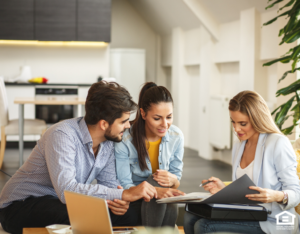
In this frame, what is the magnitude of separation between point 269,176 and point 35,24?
5304 mm

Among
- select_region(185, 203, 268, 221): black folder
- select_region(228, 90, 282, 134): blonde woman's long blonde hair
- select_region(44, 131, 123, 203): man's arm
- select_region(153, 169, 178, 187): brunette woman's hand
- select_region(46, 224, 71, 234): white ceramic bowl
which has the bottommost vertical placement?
select_region(46, 224, 71, 234): white ceramic bowl

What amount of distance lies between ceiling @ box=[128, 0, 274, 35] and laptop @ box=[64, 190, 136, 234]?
3301 millimetres

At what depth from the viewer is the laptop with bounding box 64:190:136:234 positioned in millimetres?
1134

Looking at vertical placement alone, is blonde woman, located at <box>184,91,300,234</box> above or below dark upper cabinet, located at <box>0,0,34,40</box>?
below

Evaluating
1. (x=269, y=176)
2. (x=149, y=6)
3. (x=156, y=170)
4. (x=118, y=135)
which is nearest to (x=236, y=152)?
(x=269, y=176)

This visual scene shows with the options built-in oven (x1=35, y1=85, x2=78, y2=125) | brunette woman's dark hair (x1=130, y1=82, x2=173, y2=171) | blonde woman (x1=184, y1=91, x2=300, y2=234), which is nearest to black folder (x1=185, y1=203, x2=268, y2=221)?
blonde woman (x1=184, y1=91, x2=300, y2=234)

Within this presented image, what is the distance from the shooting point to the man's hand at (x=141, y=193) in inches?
61.6

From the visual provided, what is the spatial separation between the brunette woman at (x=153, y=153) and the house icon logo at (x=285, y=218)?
478mm

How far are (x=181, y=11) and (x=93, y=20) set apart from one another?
143 cm

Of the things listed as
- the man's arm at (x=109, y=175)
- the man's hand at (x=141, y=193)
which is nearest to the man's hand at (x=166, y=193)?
the man's hand at (x=141, y=193)

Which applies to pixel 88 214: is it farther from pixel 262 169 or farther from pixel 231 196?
pixel 262 169

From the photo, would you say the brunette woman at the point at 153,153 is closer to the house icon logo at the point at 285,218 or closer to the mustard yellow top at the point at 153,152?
the mustard yellow top at the point at 153,152

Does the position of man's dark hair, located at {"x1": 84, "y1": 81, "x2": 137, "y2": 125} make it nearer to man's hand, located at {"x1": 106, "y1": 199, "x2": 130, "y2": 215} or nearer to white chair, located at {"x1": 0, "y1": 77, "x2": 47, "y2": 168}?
man's hand, located at {"x1": 106, "y1": 199, "x2": 130, "y2": 215}

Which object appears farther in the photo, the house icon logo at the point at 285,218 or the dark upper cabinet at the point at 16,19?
the dark upper cabinet at the point at 16,19
